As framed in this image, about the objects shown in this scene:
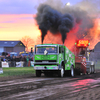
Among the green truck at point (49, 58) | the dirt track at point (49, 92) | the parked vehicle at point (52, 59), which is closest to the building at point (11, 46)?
the parked vehicle at point (52, 59)

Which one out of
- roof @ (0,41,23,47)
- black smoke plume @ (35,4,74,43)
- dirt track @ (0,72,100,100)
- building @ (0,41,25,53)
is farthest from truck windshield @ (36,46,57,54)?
roof @ (0,41,23,47)

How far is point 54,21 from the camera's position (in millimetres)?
32281

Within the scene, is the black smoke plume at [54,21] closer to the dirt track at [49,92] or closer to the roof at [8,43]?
the dirt track at [49,92]

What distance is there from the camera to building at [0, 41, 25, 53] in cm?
11631

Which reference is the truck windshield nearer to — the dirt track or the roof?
the dirt track

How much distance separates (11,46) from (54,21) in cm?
8751

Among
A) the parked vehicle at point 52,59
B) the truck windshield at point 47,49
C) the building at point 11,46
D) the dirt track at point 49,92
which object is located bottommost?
the dirt track at point 49,92

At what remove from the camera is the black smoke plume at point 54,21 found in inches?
1235

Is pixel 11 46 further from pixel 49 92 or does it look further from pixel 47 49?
pixel 49 92

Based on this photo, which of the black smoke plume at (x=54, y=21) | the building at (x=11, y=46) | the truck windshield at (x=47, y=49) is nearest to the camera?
the truck windshield at (x=47, y=49)

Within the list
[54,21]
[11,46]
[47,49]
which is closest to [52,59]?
[47,49]

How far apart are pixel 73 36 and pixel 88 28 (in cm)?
546

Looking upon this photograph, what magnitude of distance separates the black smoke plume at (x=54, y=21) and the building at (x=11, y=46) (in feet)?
280

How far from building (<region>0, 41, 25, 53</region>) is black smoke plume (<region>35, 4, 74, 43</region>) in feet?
280
